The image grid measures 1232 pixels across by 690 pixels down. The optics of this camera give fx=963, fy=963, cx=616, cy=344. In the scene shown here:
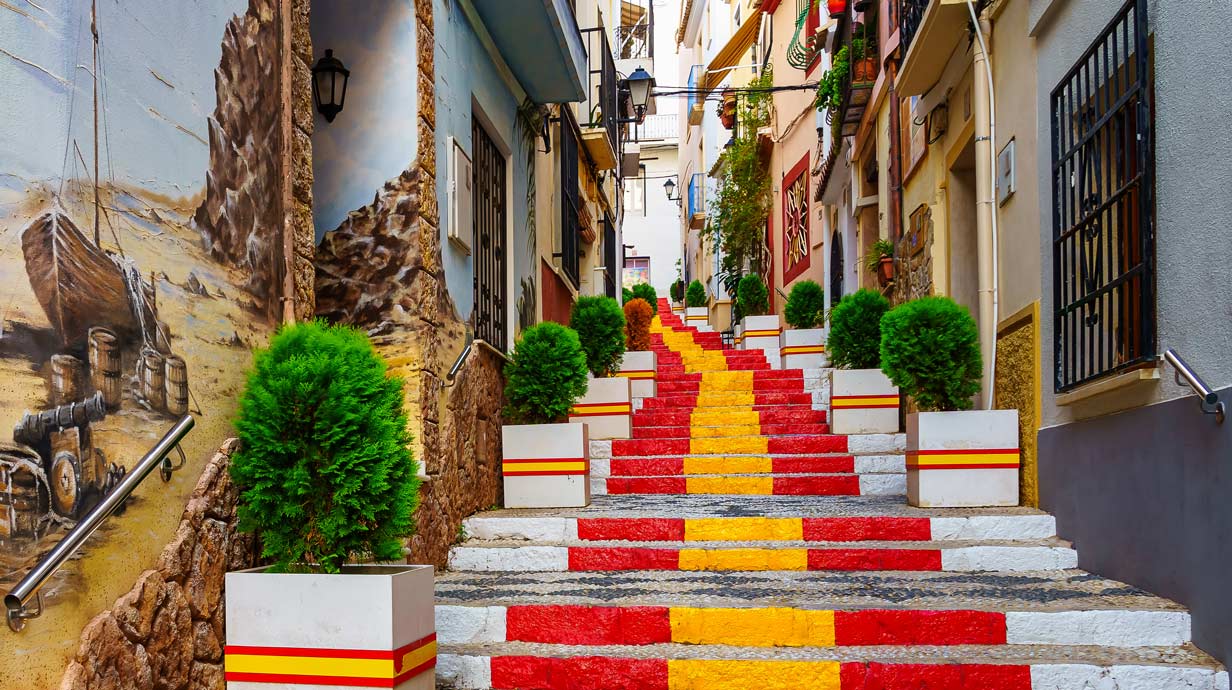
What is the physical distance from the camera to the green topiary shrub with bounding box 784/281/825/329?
13.8 metres

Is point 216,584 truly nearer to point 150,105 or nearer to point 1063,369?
point 150,105

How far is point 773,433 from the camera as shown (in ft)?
30.8

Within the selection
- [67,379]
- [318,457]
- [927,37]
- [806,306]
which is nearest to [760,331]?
[806,306]

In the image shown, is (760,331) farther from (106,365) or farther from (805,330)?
(106,365)

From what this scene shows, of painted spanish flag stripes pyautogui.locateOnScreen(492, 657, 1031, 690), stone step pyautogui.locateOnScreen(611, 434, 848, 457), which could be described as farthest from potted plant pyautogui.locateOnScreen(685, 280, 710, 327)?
painted spanish flag stripes pyautogui.locateOnScreen(492, 657, 1031, 690)

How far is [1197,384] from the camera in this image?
3.85 meters

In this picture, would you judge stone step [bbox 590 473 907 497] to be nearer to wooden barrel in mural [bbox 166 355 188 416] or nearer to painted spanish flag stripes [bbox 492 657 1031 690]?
painted spanish flag stripes [bbox 492 657 1031 690]

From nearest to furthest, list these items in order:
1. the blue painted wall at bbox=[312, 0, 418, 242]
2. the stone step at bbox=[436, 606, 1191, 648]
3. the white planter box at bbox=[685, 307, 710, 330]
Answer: the stone step at bbox=[436, 606, 1191, 648], the blue painted wall at bbox=[312, 0, 418, 242], the white planter box at bbox=[685, 307, 710, 330]

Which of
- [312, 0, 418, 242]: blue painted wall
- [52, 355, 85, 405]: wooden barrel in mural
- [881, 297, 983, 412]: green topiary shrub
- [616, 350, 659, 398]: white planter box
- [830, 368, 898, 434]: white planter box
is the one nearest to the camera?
[52, 355, 85, 405]: wooden barrel in mural

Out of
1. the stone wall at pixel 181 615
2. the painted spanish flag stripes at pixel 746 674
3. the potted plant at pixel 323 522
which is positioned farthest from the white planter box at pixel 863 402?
the stone wall at pixel 181 615

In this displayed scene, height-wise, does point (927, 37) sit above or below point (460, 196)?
above

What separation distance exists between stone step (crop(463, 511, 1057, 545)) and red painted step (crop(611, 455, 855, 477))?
1772mm

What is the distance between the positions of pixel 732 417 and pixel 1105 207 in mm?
5142

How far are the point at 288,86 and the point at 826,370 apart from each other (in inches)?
322
